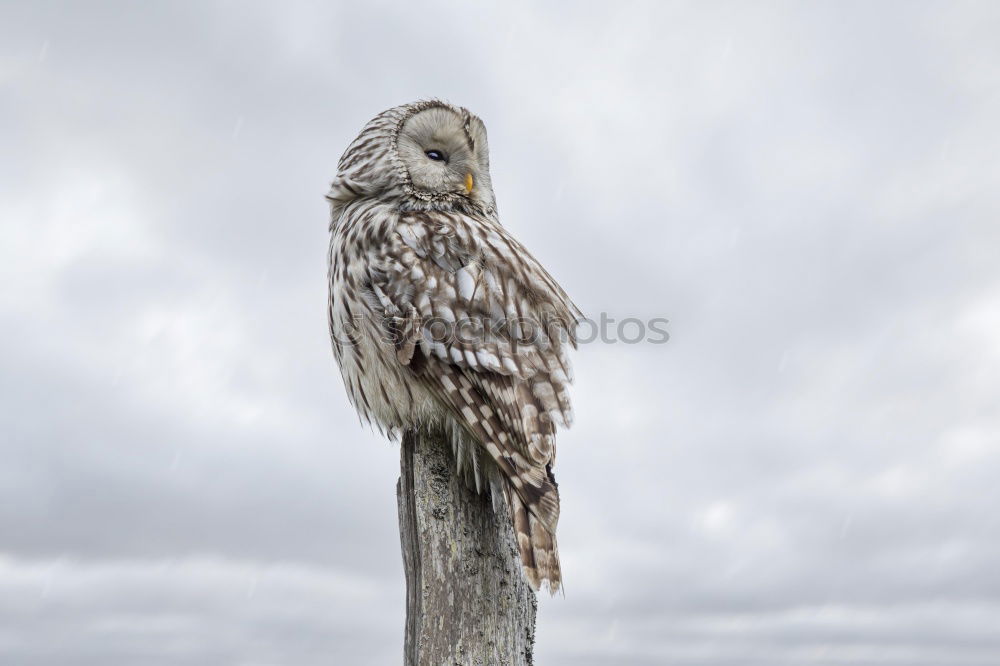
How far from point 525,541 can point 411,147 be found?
3.56 m

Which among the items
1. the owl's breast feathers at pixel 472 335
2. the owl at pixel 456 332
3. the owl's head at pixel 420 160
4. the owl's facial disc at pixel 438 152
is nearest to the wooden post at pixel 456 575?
the owl at pixel 456 332

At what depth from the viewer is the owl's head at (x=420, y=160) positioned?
671cm

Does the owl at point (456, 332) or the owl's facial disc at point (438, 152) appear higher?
the owl's facial disc at point (438, 152)

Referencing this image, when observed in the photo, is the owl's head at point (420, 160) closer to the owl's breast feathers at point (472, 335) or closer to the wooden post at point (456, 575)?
the owl's breast feathers at point (472, 335)

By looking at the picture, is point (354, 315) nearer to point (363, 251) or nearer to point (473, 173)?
point (363, 251)

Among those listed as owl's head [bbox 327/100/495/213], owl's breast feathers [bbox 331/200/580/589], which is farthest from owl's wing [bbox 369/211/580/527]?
owl's head [bbox 327/100/495/213]

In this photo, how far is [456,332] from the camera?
17.8ft

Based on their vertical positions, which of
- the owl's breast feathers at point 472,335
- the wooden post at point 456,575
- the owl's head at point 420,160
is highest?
the owl's head at point 420,160

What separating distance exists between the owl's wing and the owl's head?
1.84ft

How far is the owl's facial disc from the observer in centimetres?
680

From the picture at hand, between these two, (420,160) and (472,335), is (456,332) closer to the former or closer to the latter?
(472,335)

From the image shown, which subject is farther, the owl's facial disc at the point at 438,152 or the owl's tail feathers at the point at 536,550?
the owl's facial disc at the point at 438,152

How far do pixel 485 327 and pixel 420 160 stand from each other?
202 centimetres

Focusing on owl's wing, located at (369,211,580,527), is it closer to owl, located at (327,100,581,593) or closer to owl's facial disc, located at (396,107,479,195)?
owl, located at (327,100,581,593)
